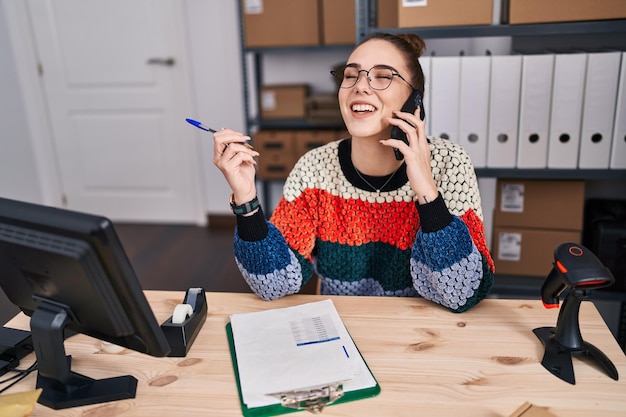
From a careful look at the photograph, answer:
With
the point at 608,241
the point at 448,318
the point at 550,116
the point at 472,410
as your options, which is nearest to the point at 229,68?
the point at 550,116

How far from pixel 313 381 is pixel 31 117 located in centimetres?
350

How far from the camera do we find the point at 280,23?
2.92 meters

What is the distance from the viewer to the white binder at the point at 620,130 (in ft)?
5.80

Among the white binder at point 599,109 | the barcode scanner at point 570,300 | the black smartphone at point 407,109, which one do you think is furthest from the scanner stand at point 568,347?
the white binder at point 599,109

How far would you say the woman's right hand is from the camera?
1173 mm

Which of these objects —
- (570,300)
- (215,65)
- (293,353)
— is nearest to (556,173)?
(570,300)

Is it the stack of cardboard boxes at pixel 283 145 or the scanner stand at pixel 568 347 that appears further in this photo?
the stack of cardboard boxes at pixel 283 145

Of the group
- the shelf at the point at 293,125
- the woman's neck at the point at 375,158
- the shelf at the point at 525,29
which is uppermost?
the shelf at the point at 525,29

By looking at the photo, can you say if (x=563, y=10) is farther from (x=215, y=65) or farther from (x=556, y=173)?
(x=215, y=65)

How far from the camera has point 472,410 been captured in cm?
86

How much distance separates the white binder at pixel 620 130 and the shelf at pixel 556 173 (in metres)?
0.03

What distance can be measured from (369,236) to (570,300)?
506 millimetres

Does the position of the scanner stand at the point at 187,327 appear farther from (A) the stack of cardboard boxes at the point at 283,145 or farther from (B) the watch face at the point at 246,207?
(A) the stack of cardboard boxes at the point at 283,145

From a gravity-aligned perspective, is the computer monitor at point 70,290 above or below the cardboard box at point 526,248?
above
